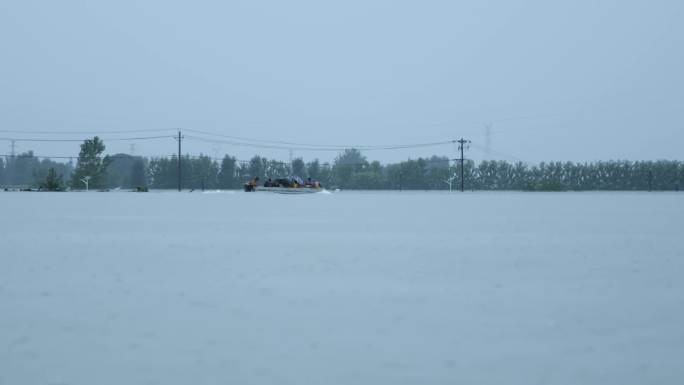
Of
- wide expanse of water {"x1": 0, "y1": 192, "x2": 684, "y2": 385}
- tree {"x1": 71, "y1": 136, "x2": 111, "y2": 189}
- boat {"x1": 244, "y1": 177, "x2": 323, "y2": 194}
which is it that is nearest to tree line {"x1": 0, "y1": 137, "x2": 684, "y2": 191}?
tree {"x1": 71, "y1": 136, "x2": 111, "y2": 189}

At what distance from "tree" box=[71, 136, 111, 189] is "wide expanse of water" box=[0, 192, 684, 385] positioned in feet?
116

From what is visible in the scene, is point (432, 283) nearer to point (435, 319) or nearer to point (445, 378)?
point (435, 319)

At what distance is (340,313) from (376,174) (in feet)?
127

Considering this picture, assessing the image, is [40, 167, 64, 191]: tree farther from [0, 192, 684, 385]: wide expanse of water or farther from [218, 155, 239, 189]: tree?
[0, 192, 684, 385]: wide expanse of water

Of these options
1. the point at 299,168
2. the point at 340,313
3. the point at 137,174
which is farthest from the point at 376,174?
the point at 340,313

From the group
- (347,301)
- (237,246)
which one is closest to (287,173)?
(237,246)

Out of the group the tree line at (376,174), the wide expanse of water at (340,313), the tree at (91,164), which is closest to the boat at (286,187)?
the tree line at (376,174)

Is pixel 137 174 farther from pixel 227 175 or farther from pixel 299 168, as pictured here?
pixel 299 168

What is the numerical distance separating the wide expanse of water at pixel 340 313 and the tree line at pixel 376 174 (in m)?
31.1

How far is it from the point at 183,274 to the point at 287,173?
143ft

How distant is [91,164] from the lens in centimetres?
3950


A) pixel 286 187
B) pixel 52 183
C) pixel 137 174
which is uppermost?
pixel 137 174

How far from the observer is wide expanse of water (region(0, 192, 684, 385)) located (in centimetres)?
229

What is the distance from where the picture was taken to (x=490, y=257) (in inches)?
217
